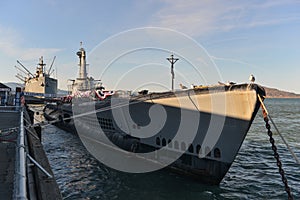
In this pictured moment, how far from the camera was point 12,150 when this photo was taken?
27.3 feet

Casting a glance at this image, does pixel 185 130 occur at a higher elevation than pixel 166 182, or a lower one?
higher

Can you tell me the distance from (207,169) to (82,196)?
6507 millimetres

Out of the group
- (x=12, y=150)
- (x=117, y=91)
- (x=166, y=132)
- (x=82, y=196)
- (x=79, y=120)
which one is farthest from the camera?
(x=79, y=120)

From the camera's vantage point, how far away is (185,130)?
13.9 m

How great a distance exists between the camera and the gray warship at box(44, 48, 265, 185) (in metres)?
11.7

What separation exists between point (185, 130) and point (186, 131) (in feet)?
0.29

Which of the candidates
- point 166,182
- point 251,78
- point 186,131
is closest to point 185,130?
point 186,131

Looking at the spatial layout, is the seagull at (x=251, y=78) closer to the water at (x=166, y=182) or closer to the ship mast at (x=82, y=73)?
the water at (x=166, y=182)

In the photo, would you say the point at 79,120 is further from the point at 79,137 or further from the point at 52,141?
the point at 52,141

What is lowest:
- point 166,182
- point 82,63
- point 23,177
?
point 166,182

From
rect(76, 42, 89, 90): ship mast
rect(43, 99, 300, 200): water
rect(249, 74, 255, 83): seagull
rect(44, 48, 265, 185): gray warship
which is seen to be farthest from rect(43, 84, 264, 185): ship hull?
rect(76, 42, 89, 90): ship mast

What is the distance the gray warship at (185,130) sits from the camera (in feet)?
38.4

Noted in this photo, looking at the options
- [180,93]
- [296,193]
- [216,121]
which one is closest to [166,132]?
[180,93]

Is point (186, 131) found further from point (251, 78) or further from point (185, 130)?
point (251, 78)
